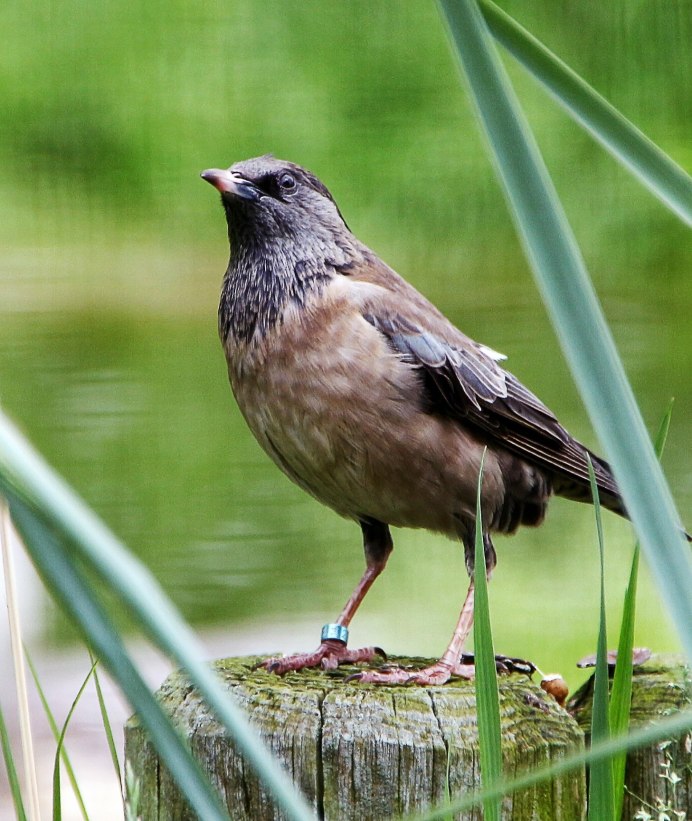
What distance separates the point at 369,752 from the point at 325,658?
1.48ft

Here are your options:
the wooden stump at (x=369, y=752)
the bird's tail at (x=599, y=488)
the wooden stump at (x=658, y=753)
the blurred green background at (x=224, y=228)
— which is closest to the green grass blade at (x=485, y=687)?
the wooden stump at (x=369, y=752)

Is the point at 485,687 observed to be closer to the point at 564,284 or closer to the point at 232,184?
the point at 564,284

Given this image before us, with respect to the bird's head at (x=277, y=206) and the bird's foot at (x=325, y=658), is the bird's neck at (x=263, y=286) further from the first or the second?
the bird's foot at (x=325, y=658)

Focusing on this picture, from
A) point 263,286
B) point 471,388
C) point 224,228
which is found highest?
point 224,228

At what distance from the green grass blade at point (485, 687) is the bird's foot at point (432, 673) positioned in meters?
0.61

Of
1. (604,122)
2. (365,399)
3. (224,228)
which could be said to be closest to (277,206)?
(365,399)

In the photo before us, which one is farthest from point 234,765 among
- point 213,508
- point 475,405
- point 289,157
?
point 289,157

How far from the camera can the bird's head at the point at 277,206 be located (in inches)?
82.1

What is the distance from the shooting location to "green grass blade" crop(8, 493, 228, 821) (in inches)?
26.7

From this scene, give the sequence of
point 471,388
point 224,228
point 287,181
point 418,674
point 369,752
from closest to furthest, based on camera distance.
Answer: point 369,752 < point 418,674 < point 471,388 < point 287,181 < point 224,228

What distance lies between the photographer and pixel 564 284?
766 millimetres

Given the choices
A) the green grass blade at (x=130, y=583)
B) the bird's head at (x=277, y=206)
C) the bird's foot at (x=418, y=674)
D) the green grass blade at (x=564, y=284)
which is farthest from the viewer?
the bird's head at (x=277, y=206)

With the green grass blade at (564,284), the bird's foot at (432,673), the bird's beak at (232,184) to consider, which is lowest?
the bird's foot at (432,673)

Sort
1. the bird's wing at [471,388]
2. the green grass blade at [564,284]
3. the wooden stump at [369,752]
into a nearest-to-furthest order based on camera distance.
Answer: the green grass blade at [564,284]
the wooden stump at [369,752]
the bird's wing at [471,388]
